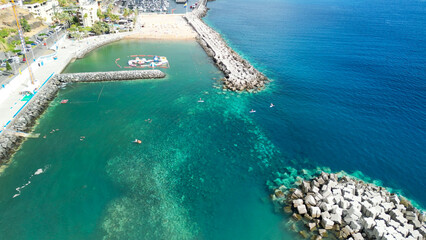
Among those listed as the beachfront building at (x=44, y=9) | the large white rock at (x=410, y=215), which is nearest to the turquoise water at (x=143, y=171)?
the large white rock at (x=410, y=215)

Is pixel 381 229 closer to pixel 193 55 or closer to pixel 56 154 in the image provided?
pixel 56 154

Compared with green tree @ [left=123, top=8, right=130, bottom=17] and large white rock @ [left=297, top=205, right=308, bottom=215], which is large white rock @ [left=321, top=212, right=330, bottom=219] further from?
green tree @ [left=123, top=8, right=130, bottom=17]

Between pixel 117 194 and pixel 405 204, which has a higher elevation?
pixel 405 204

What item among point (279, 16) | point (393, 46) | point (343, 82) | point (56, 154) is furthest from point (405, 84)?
point (279, 16)

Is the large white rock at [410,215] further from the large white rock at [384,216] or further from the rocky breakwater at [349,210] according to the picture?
the large white rock at [384,216]

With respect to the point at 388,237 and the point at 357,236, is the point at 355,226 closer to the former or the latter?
the point at 357,236

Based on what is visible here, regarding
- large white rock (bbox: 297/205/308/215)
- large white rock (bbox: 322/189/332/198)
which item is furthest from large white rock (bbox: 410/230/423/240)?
large white rock (bbox: 297/205/308/215)
